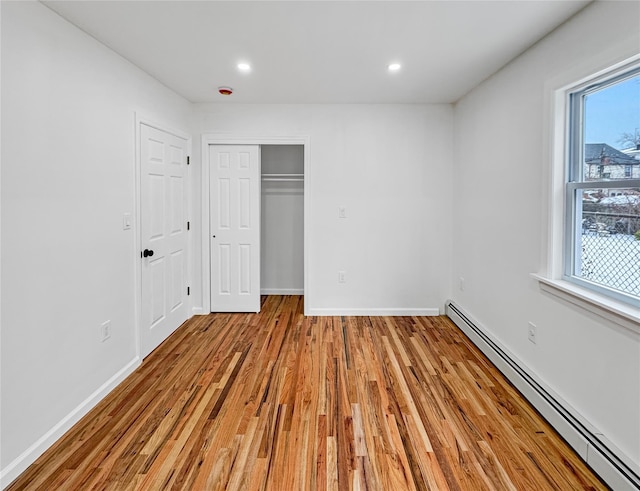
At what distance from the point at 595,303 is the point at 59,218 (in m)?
3.04

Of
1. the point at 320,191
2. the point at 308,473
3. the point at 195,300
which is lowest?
the point at 308,473

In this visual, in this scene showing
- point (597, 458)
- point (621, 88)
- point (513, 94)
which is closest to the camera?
point (597, 458)

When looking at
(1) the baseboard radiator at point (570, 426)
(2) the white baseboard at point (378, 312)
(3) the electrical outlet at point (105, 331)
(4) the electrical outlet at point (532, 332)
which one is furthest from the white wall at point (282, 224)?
(4) the electrical outlet at point (532, 332)

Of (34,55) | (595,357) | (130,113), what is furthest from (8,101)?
(595,357)

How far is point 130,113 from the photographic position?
2.79m

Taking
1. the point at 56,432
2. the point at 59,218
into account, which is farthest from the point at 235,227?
the point at 56,432

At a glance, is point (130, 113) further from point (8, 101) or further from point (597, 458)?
point (597, 458)

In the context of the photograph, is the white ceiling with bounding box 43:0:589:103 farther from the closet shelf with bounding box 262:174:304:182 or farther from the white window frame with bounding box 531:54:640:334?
the closet shelf with bounding box 262:174:304:182

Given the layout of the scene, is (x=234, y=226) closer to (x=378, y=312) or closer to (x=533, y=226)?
(x=378, y=312)

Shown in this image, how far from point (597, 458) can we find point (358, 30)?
2765mm

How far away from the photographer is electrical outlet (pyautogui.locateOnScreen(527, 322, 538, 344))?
2449mm

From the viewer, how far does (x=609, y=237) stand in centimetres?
196

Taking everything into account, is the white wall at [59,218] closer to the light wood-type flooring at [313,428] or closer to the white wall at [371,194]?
the light wood-type flooring at [313,428]

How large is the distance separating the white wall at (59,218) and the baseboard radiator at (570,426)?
2.88 m
